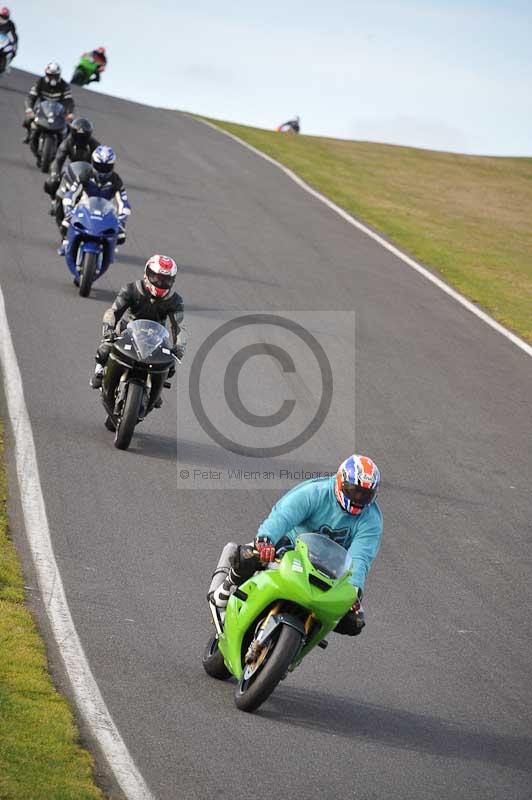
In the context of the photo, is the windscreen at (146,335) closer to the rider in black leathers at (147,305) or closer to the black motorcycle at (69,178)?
the rider in black leathers at (147,305)

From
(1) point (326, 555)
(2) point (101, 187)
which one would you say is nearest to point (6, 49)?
(2) point (101, 187)

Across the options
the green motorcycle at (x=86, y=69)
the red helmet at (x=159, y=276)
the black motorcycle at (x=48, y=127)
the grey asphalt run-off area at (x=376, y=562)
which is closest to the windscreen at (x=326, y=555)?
the grey asphalt run-off area at (x=376, y=562)

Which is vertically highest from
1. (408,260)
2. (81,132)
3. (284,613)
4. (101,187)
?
(81,132)

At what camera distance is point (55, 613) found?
9.32 m

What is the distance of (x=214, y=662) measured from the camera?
8836 mm

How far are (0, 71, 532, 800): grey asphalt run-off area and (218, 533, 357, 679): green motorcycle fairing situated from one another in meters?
0.47

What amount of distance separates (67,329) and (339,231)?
12666mm

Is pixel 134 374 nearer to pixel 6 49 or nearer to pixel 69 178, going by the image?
pixel 69 178

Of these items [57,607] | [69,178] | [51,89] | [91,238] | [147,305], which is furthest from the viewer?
[51,89]

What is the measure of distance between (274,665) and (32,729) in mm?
1498

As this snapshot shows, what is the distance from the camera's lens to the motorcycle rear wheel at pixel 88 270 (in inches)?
788

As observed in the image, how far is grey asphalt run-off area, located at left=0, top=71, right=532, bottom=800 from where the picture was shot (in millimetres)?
7973

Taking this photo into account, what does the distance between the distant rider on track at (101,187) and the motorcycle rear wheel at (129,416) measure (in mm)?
6737

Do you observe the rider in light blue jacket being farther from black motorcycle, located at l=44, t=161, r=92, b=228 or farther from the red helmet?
black motorcycle, located at l=44, t=161, r=92, b=228
